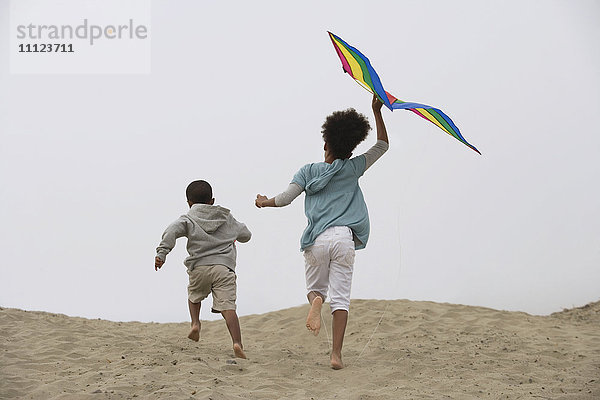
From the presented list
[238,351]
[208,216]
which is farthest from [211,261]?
[238,351]

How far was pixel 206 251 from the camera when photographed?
4.11 meters

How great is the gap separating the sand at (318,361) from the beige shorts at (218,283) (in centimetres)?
31

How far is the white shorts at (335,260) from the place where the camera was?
3.78m

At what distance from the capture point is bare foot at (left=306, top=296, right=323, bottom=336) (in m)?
3.52

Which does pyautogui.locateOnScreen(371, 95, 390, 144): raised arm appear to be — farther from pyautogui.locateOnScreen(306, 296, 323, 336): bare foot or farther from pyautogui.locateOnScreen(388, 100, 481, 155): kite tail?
pyautogui.locateOnScreen(306, 296, 323, 336): bare foot

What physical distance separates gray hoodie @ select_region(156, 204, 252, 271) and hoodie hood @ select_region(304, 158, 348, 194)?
0.59 metres

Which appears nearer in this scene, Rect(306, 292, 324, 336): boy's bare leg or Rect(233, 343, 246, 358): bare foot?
Rect(306, 292, 324, 336): boy's bare leg

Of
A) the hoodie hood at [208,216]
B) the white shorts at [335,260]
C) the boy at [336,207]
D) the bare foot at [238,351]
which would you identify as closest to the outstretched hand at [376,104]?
the boy at [336,207]

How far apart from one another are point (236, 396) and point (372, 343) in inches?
86.3

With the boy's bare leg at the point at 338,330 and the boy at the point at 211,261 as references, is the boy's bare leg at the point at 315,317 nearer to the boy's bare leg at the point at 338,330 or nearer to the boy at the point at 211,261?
the boy's bare leg at the point at 338,330

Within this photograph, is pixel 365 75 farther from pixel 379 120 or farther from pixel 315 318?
pixel 315 318

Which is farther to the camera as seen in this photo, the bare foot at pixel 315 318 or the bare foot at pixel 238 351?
the bare foot at pixel 238 351

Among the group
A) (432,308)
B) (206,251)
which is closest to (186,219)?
(206,251)

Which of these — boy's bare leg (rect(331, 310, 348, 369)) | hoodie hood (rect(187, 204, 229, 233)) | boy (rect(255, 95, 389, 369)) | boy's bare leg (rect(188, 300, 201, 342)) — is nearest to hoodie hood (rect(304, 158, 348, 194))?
boy (rect(255, 95, 389, 369))
